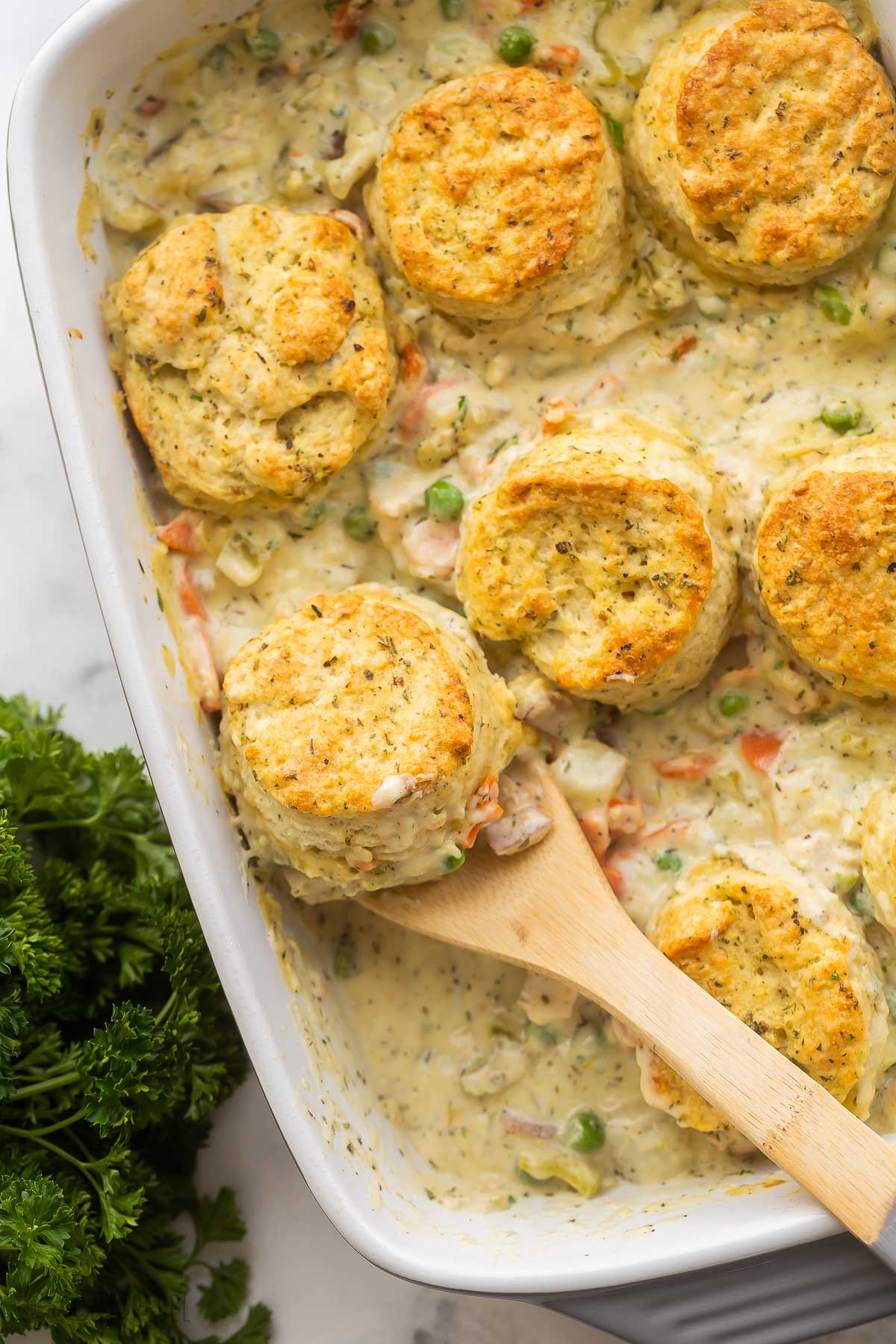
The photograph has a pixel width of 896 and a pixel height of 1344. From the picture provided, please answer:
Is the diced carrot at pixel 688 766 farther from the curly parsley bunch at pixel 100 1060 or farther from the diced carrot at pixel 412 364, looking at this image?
the curly parsley bunch at pixel 100 1060

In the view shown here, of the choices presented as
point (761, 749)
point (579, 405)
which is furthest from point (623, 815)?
point (579, 405)

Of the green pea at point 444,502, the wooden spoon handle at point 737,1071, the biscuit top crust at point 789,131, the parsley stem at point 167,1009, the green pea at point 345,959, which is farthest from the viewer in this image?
the green pea at point 345,959

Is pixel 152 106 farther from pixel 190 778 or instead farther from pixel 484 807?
pixel 484 807

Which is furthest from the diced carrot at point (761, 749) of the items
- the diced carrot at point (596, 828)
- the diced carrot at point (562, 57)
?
the diced carrot at point (562, 57)

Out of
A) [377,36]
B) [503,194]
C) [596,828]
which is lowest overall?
[596,828]

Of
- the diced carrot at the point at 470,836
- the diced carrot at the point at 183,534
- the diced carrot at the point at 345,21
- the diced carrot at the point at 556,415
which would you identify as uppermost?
the diced carrot at the point at 345,21

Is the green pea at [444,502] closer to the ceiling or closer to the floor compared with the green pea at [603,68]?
closer to the floor

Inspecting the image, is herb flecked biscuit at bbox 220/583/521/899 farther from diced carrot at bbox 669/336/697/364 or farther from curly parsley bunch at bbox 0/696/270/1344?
diced carrot at bbox 669/336/697/364
